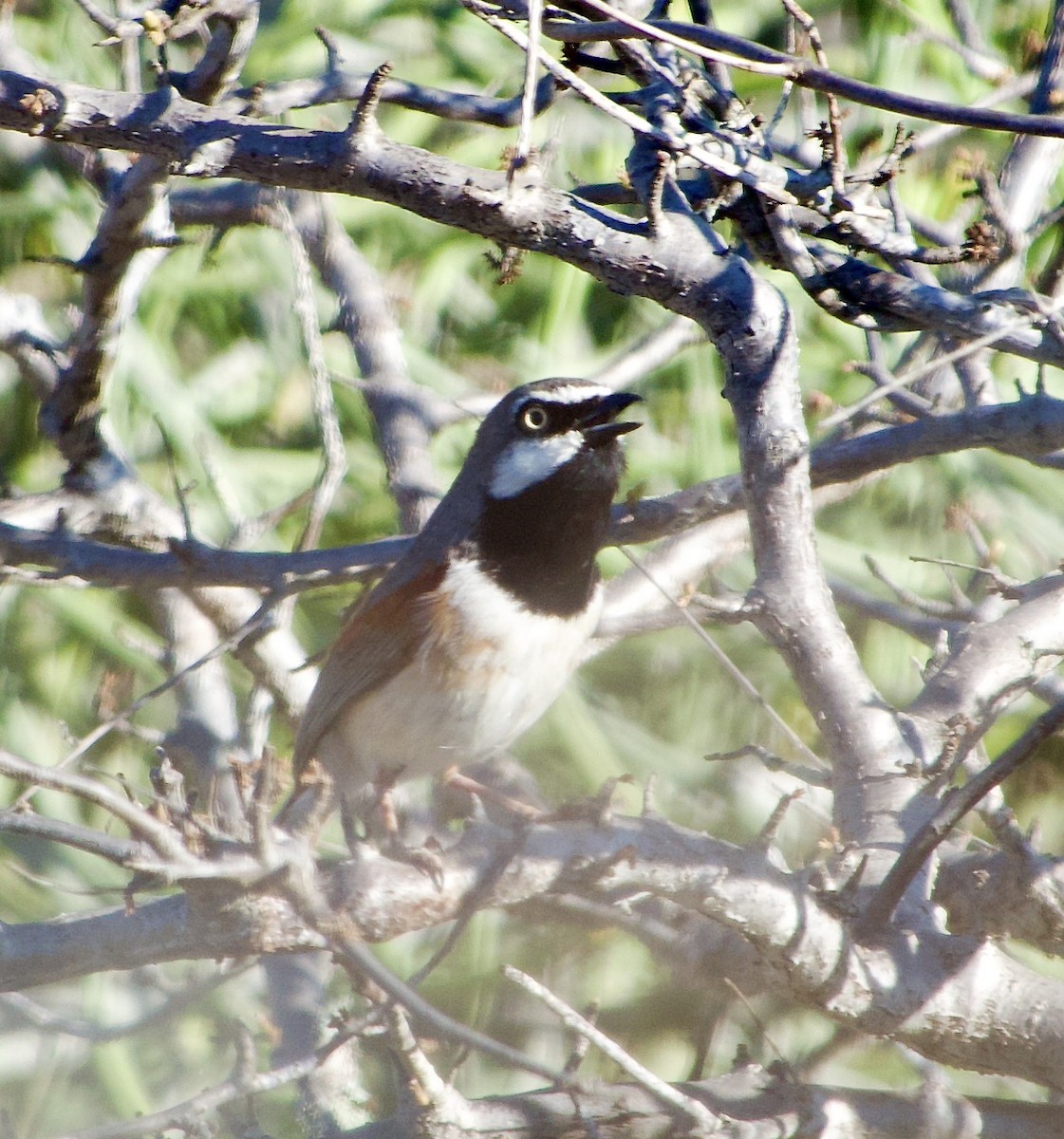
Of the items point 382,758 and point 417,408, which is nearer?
point 382,758

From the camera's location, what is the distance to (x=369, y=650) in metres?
3.67

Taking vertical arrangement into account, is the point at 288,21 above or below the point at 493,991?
above

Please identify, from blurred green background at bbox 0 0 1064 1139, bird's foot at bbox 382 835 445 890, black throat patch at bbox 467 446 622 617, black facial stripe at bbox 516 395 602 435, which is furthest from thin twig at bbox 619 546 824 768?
blurred green background at bbox 0 0 1064 1139

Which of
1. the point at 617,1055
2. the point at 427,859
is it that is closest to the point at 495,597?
the point at 427,859

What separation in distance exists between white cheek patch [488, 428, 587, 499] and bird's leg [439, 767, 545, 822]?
2.68 ft

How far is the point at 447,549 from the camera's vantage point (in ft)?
11.9

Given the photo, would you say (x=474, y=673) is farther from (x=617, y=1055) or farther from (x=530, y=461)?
(x=617, y=1055)

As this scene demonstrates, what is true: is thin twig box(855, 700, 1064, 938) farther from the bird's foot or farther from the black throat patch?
the black throat patch

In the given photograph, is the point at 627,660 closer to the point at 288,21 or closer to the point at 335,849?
the point at 335,849

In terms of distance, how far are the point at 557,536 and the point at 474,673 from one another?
430 mm

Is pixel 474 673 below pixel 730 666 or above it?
below

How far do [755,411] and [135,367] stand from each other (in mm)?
2346

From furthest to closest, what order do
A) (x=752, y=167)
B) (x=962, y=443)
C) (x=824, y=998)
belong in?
(x=962, y=443)
(x=824, y=998)
(x=752, y=167)

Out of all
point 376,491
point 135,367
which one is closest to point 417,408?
point 376,491
